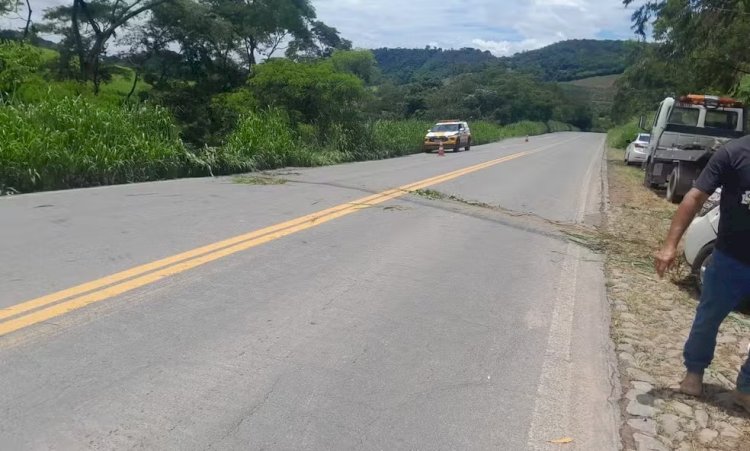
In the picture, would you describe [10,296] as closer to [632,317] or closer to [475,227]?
[632,317]

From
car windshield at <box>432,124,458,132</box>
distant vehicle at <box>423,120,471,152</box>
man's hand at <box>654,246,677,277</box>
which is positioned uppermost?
man's hand at <box>654,246,677,277</box>

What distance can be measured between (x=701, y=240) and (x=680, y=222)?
121 inches

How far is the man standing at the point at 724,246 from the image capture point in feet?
12.8

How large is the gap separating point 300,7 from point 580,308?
35.2 meters

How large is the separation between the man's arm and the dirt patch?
873mm

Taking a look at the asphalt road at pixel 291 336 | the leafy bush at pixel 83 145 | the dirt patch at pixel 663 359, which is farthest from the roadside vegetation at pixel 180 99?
the dirt patch at pixel 663 359

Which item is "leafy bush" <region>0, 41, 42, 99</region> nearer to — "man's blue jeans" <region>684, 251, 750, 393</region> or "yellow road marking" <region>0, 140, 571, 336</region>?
"yellow road marking" <region>0, 140, 571, 336</region>

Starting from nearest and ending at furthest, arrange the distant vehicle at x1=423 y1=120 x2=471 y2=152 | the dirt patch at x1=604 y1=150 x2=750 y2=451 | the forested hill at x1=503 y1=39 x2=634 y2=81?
the dirt patch at x1=604 y1=150 x2=750 y2=451, the distant vehicle at x1=423 y1=120 x2=471 y2=152, the forested hill at x1=503 y1=39 x2=634 y2=81

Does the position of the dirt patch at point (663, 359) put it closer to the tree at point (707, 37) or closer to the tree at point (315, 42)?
the tree at point (707, 37)

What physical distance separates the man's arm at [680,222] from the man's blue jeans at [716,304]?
0.78 ft

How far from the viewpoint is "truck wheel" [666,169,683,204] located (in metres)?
15.9

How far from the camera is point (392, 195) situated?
A: 44.0 ft

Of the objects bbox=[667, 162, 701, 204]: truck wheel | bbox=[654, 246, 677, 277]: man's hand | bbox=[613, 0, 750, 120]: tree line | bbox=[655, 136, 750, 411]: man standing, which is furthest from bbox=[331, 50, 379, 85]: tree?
bbox=[655, 136, 750, 411]: man standing

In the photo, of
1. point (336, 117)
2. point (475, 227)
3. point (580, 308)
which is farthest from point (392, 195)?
point (336, 117)
